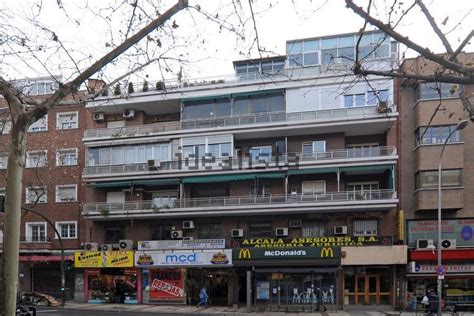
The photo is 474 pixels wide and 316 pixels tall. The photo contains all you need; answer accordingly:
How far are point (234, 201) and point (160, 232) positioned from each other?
20.2 feet

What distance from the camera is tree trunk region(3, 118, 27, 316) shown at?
643 centimetres

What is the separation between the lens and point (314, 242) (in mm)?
31984

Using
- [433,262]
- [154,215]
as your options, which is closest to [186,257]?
[154,215]

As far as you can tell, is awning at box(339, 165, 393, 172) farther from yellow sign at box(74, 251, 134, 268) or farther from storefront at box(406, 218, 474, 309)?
yellow sign at box(74, 251, 134, 268)

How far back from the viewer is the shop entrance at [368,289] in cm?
3138

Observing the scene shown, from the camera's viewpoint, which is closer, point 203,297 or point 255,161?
point 203,297

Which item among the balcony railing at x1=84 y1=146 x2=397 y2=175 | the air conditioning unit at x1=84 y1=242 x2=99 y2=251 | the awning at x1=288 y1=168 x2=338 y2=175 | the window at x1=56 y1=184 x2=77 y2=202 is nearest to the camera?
the balcony railing at x1=84 y1=146 x2=397 y2=175

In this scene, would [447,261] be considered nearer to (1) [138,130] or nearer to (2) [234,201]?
(2) [234,201]

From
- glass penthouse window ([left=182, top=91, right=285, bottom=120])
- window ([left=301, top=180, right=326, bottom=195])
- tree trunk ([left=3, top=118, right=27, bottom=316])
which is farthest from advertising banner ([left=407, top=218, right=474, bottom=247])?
tree trunk ([left=3, top=118, right=27, bottom=316])

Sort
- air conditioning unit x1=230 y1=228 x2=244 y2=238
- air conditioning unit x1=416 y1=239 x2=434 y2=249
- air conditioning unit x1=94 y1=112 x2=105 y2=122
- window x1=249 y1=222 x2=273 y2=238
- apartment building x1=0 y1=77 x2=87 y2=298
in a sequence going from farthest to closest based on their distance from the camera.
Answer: apartment building x1=0 y1=77 x2=87 y2=298, air conditioning unit x1=94 y1=112 x2=105 y2=122, window x1=249 y1=222 x2=273 y2=238, air conditioning unit x1=230 y1=228 x2=244 y2=238, air conditioning unit x1=416 y1=239 x2=434 y2=249

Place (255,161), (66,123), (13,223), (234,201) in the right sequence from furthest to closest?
(66,123) < (234,201) < (255,161) < (13,223)

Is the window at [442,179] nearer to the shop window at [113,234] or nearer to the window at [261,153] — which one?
the window at [261,153]

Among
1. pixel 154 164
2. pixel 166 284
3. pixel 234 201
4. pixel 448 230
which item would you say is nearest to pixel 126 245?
pixel 166 284

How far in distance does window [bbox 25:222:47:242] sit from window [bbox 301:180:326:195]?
19934mm
